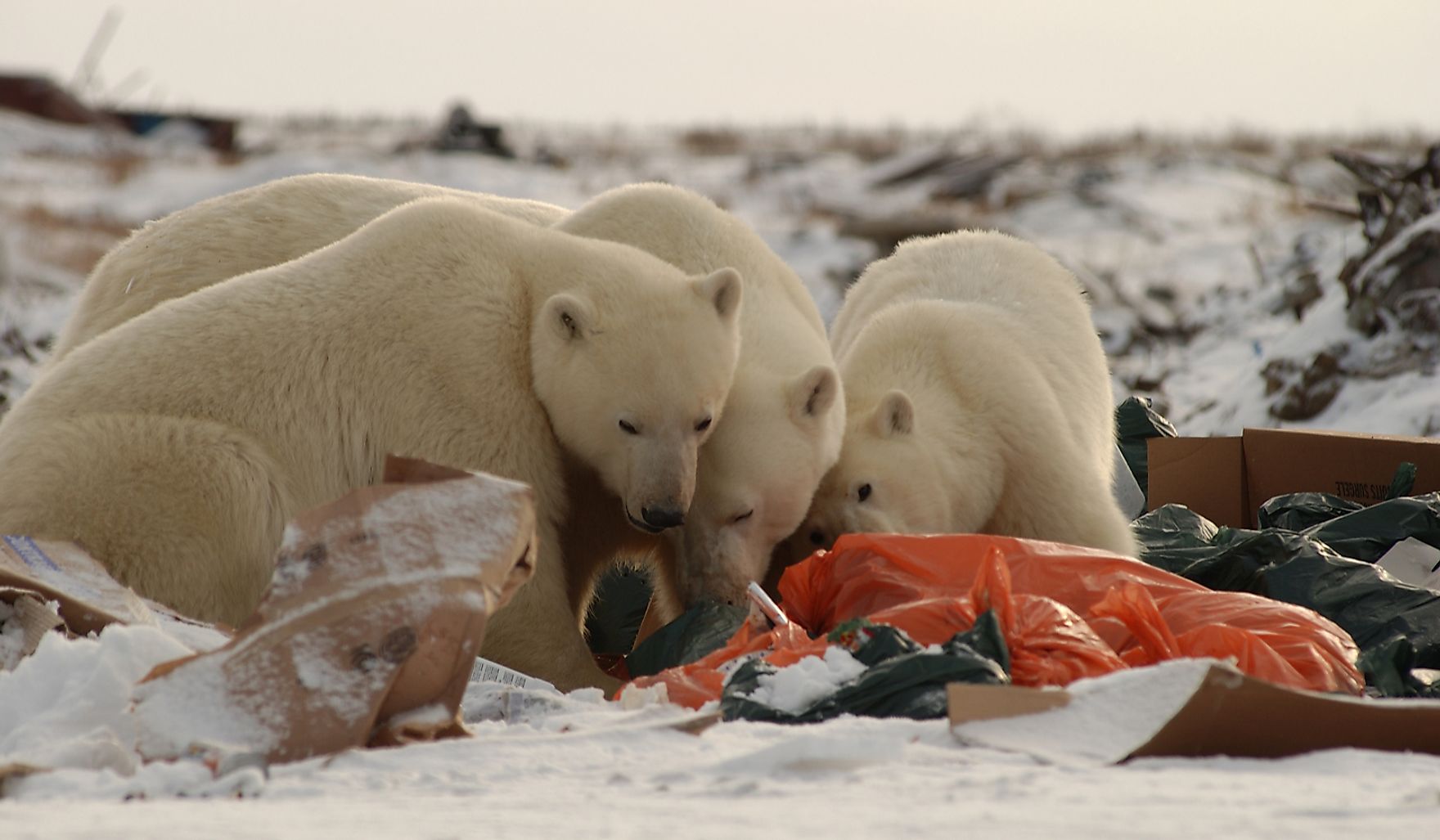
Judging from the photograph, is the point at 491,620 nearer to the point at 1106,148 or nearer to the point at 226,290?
the point at 226,290

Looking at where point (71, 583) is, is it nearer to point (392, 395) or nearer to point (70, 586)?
point (70, 586)

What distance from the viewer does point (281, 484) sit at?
143 inches

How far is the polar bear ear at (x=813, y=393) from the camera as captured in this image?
3.83 meters

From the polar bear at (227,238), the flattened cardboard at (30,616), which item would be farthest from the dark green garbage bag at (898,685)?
the polar bear at (227,238)

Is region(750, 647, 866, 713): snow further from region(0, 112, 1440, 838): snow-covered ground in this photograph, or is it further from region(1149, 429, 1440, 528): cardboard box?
region(1149, 429, 1440, 528): cardboard box

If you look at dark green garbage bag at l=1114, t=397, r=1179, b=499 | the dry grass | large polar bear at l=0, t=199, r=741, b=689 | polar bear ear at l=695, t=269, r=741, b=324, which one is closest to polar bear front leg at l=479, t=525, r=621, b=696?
large polar bear at l=0, t=199, r=741, b=689

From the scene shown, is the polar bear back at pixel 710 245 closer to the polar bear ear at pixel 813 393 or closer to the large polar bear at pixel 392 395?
the polar bear ear at pixel 813 393

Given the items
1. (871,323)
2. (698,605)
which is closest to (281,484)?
(698,605)

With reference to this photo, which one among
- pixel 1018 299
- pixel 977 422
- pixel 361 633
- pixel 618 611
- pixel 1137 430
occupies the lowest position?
pixel 618 611

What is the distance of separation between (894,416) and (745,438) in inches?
22.6

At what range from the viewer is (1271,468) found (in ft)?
16.9

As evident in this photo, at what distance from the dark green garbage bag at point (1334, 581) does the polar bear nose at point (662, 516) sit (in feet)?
5.19

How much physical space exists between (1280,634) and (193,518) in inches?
99.2

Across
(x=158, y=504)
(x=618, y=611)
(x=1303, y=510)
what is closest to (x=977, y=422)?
(x=1303, y=510)
